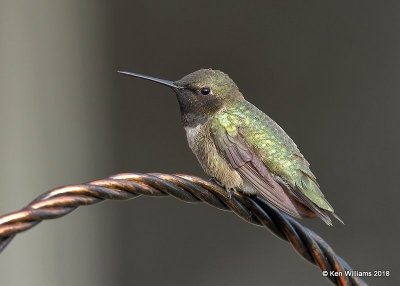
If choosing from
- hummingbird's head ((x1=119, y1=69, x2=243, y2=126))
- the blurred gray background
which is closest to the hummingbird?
hummingbird's head ((x1=119, y1=69, x2=243, y2=126))

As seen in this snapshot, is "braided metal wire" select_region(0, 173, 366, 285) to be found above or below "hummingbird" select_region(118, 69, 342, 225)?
below

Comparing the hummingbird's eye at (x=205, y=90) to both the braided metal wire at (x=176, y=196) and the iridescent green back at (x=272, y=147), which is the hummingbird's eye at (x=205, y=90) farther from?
the braided metal wire at (x=176, y=196)

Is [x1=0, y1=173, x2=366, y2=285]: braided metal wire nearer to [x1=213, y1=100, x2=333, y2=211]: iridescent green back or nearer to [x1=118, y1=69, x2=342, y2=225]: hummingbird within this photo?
[x1=118, y1=69, x2=342, y2=225]: hummingbird

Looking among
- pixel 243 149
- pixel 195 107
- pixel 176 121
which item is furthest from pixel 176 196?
pixel 176 121

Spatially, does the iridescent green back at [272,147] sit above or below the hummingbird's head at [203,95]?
below

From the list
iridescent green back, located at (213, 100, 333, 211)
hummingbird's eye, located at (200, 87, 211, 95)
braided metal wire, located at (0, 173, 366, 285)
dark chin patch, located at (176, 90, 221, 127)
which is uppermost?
hummingbird's eye, located at (200, 87, 211, 95)

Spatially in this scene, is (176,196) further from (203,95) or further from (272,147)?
(203,95)

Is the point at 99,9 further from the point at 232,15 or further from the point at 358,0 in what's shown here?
the point at 358,0

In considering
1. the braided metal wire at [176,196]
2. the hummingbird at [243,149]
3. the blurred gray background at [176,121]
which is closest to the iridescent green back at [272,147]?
the hummingbird at [243,149]
